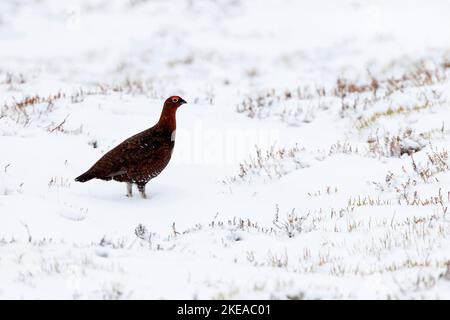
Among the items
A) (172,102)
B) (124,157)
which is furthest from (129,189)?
(172,102)

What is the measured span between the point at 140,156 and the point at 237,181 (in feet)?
6.42

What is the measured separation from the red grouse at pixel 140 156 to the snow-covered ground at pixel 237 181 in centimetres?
39

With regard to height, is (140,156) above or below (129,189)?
above

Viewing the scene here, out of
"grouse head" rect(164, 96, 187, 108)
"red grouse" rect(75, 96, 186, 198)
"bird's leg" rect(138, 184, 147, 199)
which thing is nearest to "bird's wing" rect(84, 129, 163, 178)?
"red grouse" rect(75, 96, 186, 198)

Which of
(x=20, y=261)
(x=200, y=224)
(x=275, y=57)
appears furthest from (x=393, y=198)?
(x=275, y=57)

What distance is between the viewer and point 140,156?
27.6 feet

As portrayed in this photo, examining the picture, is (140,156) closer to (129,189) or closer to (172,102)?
(129,189)

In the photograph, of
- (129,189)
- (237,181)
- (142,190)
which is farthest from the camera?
(237,181)

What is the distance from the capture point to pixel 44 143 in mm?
9992

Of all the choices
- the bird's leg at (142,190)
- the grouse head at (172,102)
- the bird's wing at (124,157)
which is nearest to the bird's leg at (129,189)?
the bird's leg at (142,190)

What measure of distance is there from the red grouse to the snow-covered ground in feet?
1.27

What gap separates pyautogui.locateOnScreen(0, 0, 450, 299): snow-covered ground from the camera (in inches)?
202

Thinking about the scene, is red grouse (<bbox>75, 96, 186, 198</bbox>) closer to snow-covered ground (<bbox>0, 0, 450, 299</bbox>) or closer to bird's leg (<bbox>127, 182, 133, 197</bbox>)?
bird's leg (<bbox>127, 182, 133, 197</bbox>)

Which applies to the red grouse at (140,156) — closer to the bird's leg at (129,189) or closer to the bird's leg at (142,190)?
the bird's leg at (142,190)
